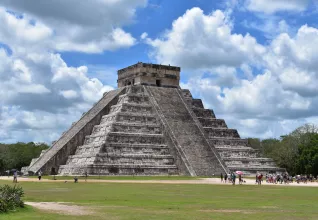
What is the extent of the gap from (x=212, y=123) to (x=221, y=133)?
166cm

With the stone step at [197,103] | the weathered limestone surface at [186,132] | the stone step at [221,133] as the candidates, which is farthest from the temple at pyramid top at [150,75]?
the stone step at [221,133]

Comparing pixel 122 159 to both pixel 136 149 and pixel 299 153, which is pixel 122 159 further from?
pixel 299 153

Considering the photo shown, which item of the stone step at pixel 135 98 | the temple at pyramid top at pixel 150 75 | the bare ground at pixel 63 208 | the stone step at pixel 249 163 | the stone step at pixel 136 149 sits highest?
the temple at pyramid top at pixel 150 75

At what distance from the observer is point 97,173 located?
3722cm

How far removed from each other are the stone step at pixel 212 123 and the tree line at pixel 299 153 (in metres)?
9.12

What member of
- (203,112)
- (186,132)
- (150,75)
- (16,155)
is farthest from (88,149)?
(16,155)

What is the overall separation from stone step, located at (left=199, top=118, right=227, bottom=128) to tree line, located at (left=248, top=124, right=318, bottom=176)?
9125mm

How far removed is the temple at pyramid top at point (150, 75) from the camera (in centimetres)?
4828

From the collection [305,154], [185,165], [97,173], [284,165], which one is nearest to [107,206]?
[97,173]

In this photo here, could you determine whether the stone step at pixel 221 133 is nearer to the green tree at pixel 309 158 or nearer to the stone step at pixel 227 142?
the stone step at pixel 227 142

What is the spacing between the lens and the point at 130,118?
142 ft

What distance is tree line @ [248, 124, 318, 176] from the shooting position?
49219mm

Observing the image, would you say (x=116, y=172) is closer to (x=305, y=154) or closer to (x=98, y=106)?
(x=98, y=106)

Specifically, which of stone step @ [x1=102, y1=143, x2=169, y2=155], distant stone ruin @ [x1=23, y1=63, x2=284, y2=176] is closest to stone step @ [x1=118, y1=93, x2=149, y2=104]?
distant stone ruin @ [x1=23, y1=63, x2=284, y2=176]
